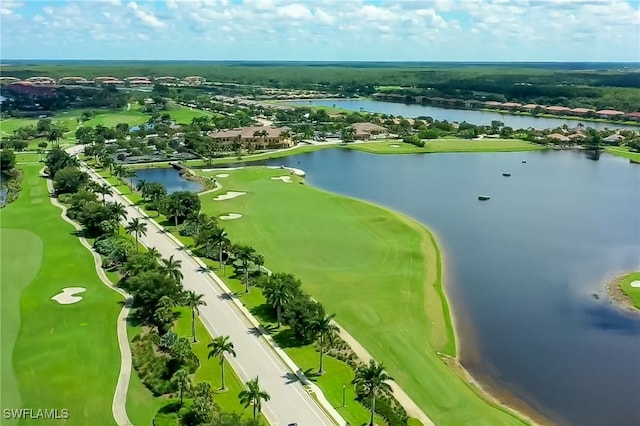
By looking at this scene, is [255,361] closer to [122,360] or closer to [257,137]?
[122,360]

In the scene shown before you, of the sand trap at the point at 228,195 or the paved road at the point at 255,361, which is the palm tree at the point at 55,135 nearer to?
the sand trap at the point at 228,195

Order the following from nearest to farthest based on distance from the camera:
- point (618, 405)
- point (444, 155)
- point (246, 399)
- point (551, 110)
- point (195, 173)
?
point (246, 399), point (618, 405), point (195, 173), point (444, 155), point (551, 110)

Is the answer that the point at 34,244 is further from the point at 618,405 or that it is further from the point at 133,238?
the point at 618,405

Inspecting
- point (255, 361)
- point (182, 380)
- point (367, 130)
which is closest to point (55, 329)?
point (182, 380)

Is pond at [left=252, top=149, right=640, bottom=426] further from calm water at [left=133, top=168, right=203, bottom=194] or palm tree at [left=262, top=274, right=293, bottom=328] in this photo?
calm water at [left=133, top=168, right=203, bottom=194]

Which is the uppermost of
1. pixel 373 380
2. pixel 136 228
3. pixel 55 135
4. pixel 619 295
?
pixel 55 135

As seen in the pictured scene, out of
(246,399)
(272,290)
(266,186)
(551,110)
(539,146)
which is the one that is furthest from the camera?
(551,110)

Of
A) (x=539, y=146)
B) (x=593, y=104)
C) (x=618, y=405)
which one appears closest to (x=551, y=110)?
(x=593, y=104)
